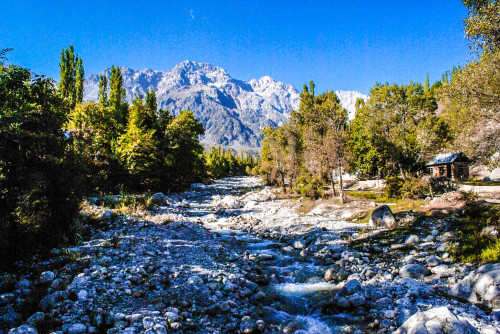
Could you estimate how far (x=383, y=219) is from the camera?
14977 millimetres

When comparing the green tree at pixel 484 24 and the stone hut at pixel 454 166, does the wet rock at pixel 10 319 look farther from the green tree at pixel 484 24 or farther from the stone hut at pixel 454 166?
the stone hut at pixel 454 166

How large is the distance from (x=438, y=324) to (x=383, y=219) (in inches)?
456

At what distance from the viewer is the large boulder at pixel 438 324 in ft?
14.2

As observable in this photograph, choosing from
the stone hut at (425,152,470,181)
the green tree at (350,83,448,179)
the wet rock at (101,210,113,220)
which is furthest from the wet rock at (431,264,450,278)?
the stone hut at (425,152,470,181)

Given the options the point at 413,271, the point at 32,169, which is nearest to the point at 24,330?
the point at 32,169

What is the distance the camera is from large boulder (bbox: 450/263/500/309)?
5.87 metres

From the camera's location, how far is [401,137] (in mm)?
38062

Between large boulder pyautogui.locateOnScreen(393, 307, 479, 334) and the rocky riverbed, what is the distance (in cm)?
2

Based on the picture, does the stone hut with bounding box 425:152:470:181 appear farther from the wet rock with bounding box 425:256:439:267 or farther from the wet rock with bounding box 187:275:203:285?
the wet rock with bounding box 187:275:203:285

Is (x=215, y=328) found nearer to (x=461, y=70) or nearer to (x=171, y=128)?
(x=461, y=70)

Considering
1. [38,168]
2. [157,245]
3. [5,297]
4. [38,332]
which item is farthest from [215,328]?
[38,168]

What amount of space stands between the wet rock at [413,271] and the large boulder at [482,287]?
49.5 inches

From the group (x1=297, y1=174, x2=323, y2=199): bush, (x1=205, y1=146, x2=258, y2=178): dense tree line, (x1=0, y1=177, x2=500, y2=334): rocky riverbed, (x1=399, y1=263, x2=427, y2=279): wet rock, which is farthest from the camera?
(x1=205, y1=146, x2=258, y2=178): dense tree line

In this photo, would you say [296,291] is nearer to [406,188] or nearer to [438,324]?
[438,324]
